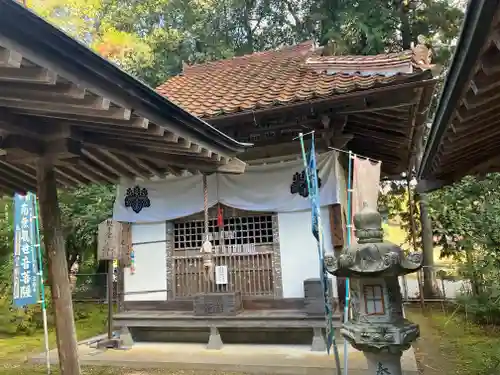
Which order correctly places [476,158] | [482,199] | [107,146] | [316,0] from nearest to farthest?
[107,146]
[476,158]
[482,199]
[316,0]

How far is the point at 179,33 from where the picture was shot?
57.0 feet

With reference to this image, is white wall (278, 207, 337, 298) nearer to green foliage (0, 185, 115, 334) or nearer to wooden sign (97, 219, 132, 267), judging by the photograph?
wooden sign (97, 219, 132, 267)

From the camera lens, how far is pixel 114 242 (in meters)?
8.02

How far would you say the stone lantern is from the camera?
3.61 meters

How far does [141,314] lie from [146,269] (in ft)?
3.02

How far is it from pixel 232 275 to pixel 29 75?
19.5ft

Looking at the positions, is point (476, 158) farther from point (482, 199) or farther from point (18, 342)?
point (18, 342)

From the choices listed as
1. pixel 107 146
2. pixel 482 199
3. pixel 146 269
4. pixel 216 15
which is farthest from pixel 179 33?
pixel 107 146

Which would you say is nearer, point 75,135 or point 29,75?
point 29,75

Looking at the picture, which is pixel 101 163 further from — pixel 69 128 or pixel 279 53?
pixel 279 53

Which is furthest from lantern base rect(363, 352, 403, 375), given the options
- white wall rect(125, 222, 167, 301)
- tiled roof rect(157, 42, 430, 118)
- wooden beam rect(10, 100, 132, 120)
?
white wall rect(125, 222, 167, 301)

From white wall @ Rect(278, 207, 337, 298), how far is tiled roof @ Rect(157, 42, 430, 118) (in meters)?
2.24

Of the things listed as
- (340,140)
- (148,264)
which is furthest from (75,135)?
(148,264)

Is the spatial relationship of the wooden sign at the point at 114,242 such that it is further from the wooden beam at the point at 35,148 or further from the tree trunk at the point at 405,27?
the tree trunk at the point at 405,27
